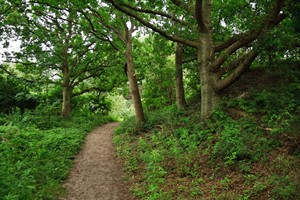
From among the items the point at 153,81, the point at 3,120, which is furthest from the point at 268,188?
the point at 153,81

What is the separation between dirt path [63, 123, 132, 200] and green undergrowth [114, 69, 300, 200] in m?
0.43

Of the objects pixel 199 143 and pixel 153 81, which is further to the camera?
pixel 153 81

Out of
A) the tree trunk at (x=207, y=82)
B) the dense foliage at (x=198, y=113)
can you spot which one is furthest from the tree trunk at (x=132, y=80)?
the tree trunk at (x=207, y=82)

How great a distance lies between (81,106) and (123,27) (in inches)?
522

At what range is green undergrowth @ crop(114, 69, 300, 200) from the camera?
517 cm

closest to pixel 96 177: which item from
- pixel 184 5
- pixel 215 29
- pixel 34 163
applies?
pixel 34 163

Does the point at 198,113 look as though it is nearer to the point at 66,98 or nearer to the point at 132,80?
the point at 132,80

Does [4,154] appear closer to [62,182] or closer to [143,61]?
[62,182]

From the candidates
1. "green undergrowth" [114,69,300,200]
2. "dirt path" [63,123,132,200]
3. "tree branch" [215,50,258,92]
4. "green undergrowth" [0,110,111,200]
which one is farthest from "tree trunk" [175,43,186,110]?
"green undergrowth" [0,110,111,200]

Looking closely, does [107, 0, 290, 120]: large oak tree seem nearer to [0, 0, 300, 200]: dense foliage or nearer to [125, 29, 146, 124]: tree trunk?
[0, 0, 300, 200]: dense foliage

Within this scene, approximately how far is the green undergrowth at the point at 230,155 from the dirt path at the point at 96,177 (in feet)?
1.40

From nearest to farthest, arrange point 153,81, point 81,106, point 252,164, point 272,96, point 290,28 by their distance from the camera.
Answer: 1. point 252,164
2. point 290,28
3. point 272,96
4. point 153,81
5. point 81,106

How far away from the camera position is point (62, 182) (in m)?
7.34

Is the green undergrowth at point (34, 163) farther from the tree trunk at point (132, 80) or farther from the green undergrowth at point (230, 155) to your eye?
the tree trunk at point (132, 80)
